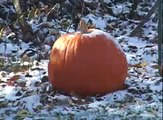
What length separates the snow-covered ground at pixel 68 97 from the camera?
14.7 feet

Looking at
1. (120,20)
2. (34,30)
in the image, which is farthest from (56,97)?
(120,20)

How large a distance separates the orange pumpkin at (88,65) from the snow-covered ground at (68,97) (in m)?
0.11

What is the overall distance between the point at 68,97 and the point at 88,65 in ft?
1.24

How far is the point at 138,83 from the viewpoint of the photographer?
5.43 meters

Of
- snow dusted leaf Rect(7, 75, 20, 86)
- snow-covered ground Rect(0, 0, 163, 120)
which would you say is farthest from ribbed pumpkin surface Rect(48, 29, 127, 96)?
snow dusted leaf Rect(7, 75, 20, 86)

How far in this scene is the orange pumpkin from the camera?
504 centimetres

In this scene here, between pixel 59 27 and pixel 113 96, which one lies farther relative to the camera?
pixel 59 27

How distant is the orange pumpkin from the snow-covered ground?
11 cm

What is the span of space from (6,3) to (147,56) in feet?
9.46

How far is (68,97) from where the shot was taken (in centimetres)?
502

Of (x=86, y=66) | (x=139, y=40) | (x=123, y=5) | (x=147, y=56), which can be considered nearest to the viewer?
(x=86, y=66)

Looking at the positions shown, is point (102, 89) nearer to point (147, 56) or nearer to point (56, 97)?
point (56, 97)

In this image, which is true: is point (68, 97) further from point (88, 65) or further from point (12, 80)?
point (12, 80)

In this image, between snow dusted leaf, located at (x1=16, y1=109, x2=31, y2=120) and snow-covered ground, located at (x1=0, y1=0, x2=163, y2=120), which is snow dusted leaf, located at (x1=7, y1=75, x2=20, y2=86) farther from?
snow dusted leaf, located at (x1=16, y1=109, x2=31, y2=120)
